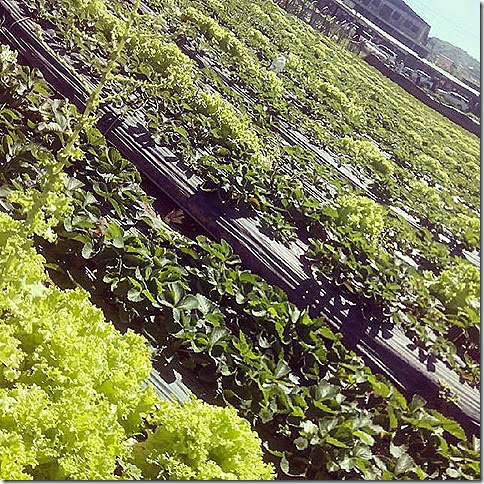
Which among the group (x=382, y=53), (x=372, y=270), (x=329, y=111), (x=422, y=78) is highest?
(x=422, y=78)

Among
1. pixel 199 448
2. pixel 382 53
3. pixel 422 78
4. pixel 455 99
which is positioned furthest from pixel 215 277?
pixel 422 78

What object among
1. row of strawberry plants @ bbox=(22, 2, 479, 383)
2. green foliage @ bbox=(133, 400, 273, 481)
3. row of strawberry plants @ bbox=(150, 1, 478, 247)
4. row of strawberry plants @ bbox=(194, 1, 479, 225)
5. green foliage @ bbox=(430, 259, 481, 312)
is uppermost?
row of strawberry plants @ bbox=(194, 1, 479, 225)

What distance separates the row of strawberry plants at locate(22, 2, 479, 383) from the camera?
4.76 metres

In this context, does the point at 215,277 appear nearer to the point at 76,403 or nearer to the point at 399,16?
the point at 76,403

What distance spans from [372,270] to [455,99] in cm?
2407

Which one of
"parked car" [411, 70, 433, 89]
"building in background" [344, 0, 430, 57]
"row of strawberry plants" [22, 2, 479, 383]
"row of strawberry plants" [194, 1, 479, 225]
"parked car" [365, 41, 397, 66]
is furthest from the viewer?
"building in background" [344, 0, 430, 57]

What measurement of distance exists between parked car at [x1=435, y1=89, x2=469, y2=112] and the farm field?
2024 cm

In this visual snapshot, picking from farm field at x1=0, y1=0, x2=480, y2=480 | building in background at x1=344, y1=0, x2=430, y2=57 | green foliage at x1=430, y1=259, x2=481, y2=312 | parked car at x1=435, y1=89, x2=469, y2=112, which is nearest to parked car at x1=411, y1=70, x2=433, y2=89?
parked car at x1=435, y1=89, x2=469, y2=112

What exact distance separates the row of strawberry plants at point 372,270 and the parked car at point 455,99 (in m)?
21.8

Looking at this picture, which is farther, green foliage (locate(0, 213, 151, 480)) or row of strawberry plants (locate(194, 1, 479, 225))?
row of strawberry plants (locate(194, 1, 479, 225))

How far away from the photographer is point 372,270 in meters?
5.02

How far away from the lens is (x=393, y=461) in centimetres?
339

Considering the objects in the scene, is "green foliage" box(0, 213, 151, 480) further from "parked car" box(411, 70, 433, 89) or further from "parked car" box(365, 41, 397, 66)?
"parked car" box(411, 70, 433, 89)

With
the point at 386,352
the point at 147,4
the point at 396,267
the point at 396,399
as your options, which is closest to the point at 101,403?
the point at 396,399
